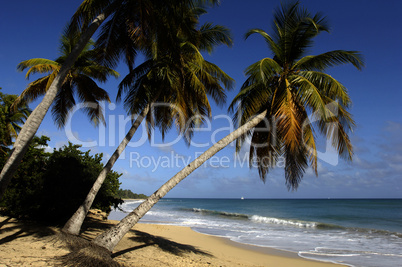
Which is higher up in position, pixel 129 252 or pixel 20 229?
pixel 20 229

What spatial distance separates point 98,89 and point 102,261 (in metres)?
7.64

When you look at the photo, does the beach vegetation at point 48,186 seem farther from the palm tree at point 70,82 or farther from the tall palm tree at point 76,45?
the tall palm tree at point 76,45

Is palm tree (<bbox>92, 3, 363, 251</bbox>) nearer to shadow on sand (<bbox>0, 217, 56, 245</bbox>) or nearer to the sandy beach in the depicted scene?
the sandy beach

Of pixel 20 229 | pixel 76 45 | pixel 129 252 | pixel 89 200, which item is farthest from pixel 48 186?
pixel 76 45

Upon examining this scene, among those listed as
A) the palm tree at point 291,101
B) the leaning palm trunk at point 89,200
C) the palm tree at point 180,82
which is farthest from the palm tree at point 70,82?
→ the palm tree at point 291,101

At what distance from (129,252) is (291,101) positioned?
6.08 m

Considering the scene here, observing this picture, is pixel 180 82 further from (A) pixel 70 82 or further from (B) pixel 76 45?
(A) pixel 70 82

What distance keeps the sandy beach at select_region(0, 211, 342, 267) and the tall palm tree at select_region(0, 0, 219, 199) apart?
4.95 ft

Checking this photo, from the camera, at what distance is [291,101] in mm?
7094

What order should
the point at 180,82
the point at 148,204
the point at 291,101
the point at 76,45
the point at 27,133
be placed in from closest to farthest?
the point at 27,133, the point at 76,45, the point at 148,204, the point at 291,101, the point at 180,82

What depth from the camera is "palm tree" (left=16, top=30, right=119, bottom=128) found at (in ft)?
34.2

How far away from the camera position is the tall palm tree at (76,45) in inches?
192

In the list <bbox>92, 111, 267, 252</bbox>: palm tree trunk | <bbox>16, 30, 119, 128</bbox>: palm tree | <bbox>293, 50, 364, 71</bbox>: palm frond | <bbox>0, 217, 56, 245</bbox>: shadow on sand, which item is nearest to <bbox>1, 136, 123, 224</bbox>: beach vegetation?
<bbox>0, 217, 56, 245</bbox>: shadow on sand

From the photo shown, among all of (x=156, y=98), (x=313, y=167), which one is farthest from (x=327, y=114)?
(x=156, y=98)
